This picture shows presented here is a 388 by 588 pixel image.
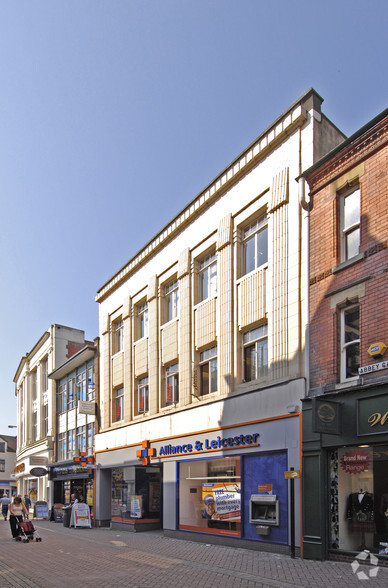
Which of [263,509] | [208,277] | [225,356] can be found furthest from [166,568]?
Answer: [208,277]

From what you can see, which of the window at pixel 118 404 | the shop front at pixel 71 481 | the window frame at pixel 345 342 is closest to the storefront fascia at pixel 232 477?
the window frame at pixel 345 342

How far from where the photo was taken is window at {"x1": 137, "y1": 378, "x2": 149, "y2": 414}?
24.1 metres

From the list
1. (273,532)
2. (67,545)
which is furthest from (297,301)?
(67,545)

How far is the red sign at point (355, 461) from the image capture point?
12.6 meters

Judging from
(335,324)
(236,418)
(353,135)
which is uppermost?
(353,135)

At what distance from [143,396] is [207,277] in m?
6.69

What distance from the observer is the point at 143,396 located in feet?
80.0

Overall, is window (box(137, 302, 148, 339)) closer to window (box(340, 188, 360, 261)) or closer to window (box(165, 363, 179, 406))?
window (box(165, 363, 179, 406))

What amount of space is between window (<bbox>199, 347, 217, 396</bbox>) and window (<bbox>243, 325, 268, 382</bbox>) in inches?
70.9

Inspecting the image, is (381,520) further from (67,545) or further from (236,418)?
(67,545)

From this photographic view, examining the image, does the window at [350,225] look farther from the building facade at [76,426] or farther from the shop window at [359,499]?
the building facade at [76,426]

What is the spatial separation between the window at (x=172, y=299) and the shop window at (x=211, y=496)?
5.66 meters

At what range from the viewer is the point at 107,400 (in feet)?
90.1

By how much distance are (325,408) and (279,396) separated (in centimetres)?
262
